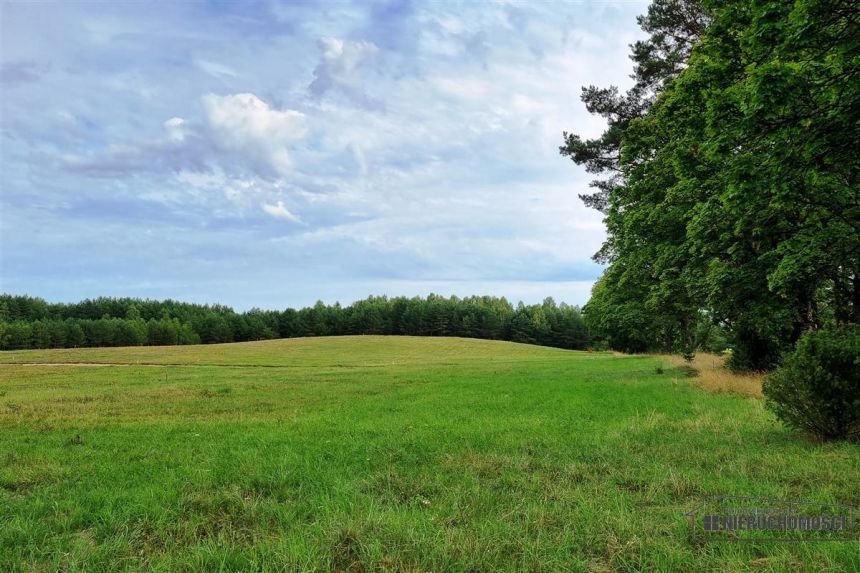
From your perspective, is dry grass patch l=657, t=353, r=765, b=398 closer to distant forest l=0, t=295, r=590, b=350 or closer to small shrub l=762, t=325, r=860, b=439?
small shrub l=762, t=325, r=860, b=439

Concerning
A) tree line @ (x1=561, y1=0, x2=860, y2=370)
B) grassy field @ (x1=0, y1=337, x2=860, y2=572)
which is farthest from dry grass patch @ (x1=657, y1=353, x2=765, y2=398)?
grassy field @ (x1=0, y1=337, x2=860, y2=572)

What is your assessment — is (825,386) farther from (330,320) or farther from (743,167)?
(330,320)

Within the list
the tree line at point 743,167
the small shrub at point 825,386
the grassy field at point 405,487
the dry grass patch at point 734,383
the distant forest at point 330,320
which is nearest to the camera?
the grassy field at point 405,487

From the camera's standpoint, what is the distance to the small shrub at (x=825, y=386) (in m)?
8.38

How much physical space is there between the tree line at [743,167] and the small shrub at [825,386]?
3239mm

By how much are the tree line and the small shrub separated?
3.24m

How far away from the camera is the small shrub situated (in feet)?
27.5

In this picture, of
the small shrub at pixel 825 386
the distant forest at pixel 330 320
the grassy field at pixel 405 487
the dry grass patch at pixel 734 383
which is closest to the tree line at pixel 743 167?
the dry grass patch at pixel 734 383

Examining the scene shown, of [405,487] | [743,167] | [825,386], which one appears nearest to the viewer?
[405,487]

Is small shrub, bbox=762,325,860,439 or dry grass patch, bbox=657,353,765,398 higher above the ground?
small shrub, bbox=762,325,860,439

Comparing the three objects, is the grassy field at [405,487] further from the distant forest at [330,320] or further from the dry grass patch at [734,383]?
the distant forest at [330,320]

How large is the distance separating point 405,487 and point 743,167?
9468mm

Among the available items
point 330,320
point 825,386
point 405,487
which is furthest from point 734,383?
point 330,320

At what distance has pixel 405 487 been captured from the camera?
6582 millimetres
